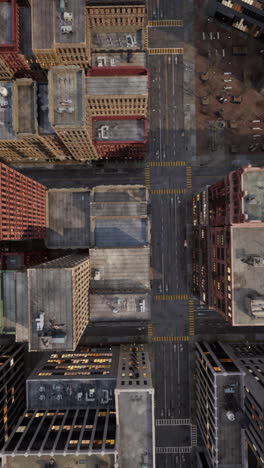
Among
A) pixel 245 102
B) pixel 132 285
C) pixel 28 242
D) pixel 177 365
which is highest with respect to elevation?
pixel 245 102

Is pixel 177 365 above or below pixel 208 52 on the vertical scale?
below

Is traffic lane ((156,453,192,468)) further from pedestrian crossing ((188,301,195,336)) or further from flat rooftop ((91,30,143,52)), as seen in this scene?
flat rooftop ((91,30,143,52))

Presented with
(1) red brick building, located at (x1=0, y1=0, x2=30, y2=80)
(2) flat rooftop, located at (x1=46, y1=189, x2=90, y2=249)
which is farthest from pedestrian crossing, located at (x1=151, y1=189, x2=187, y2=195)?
(1) red brick building, located at (x1=0, y1=0, x2=30, y2=80)

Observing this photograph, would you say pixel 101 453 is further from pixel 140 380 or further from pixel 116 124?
pixel 116 124

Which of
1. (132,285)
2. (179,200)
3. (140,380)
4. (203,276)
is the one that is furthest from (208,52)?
(140,380)

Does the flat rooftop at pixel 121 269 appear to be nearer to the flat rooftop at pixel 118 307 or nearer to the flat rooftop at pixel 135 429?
the flat rooftop at pixel 118 307

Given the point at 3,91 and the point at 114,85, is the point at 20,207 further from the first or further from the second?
the point at 114,85

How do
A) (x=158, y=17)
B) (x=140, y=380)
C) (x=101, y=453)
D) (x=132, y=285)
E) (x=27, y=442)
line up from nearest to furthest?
(x=101, y=453) → (x=27, y=442) → (x=140, y=380) → (x=132, y=285) → (x=158, y=17)
